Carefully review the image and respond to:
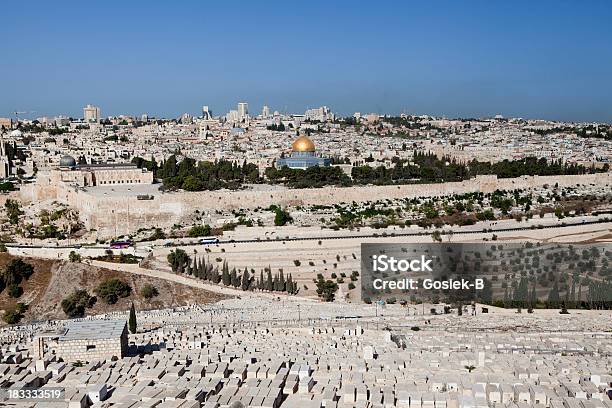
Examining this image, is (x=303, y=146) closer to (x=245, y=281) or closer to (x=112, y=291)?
(x=245, y=281)

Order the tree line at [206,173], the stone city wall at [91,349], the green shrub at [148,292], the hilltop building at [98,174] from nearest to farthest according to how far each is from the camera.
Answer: the stone city wall at [91,349] → the green shrub at [148,292] → the hilltop building at [98,174] → the tree line at [206,173]

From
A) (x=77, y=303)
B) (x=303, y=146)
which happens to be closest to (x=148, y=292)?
(x=77, y=303)

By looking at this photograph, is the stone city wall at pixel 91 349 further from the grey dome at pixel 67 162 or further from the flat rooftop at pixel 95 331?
the grey dome at pixel 67 162

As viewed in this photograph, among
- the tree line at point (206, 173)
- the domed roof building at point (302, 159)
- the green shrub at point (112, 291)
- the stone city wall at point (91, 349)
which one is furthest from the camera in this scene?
the domed roof building at point (302, 159)

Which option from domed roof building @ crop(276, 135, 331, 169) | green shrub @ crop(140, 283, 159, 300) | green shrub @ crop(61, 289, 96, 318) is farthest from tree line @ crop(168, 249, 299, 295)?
domed roof building @ crop(276, 135, 331, 169)

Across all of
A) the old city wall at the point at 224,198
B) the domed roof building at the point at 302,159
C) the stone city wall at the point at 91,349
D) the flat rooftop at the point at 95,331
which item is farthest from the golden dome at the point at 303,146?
the stone city wall at the point at 91,349

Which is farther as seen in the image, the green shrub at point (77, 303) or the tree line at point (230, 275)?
the tree line at point (230, 275)
